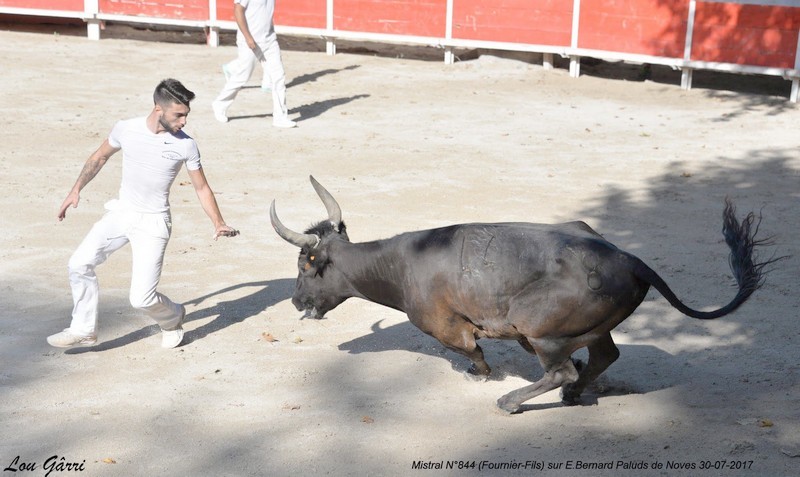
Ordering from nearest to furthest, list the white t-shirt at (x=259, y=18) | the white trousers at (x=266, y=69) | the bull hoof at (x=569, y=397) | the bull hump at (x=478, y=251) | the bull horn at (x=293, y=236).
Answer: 1. the bull hump at (x=478, y=251)
2. the bull hoof at (x=569, y=397)
3. the bull horn at (x=293, y=236)
4. the white t-shirt at (x=259, y=18)
5. the white trousers at (x=266, y=69)

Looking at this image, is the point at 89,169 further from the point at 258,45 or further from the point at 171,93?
the point at 258,45

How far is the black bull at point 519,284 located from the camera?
586 cm

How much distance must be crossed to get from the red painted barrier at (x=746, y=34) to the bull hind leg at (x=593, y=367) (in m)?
11.4

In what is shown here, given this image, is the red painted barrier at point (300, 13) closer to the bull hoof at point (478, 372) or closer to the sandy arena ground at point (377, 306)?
the sandy arena ground at point (377, 306)

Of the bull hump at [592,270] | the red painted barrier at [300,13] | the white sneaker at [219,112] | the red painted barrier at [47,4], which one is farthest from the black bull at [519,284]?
the red painted barrier at [47,4]

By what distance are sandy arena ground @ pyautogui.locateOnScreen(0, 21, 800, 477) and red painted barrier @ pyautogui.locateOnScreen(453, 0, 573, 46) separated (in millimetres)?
709

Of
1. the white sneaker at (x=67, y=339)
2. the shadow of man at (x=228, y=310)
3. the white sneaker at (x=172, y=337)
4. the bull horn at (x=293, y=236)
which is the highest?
the bull horn at (x=293, y=236)

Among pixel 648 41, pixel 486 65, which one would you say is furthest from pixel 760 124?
pixel 486 65

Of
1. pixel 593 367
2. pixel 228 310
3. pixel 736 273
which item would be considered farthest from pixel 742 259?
pixel 228 310

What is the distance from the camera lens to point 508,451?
5.66 meters

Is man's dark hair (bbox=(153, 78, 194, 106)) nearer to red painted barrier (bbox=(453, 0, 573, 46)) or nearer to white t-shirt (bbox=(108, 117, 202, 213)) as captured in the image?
white t-shirt (bbox=(108, 117, 202, 213))

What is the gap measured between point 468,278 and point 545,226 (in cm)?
61

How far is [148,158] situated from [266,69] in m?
7.56

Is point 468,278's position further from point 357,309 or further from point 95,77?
point 95,77
